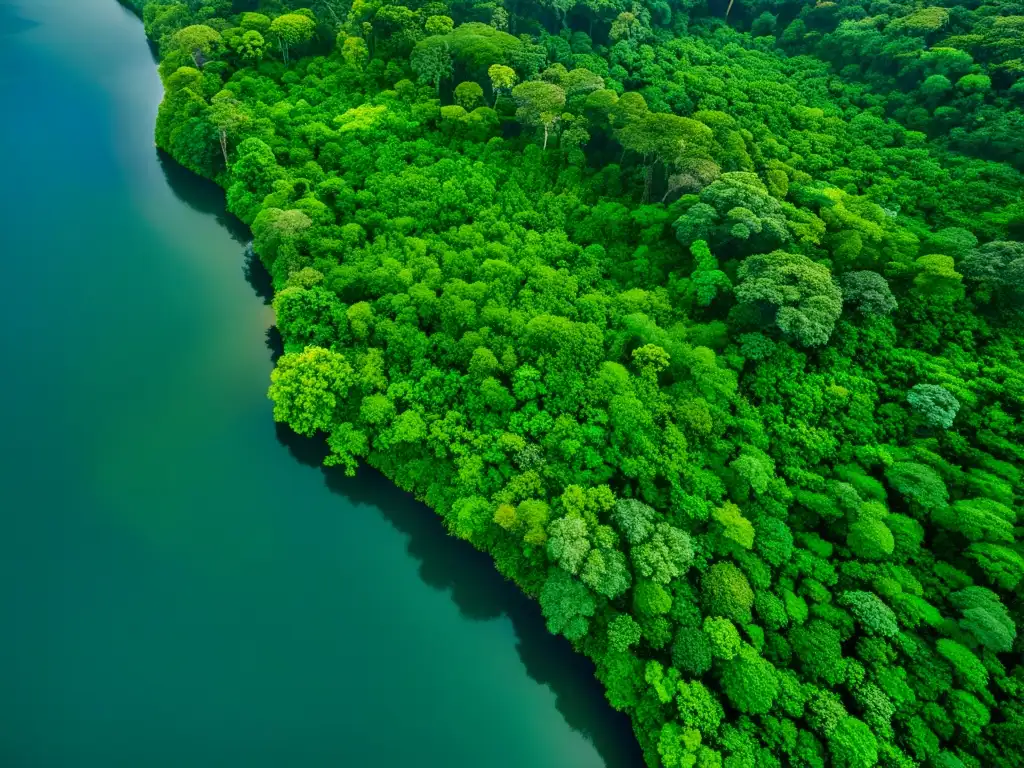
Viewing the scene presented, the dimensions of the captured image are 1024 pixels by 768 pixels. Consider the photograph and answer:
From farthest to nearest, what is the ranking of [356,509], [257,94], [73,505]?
1. [257,94]
2. [356,509]
3. [73,505]

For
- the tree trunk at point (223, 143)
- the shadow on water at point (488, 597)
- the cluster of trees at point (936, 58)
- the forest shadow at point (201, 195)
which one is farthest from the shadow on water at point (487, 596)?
the cluster of trees at point (936, 58)

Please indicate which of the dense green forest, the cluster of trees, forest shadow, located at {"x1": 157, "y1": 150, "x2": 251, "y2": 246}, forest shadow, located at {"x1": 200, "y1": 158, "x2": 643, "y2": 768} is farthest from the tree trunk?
the cluster of trees

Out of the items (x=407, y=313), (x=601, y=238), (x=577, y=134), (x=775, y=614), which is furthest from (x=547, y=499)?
(x=577, y=134)

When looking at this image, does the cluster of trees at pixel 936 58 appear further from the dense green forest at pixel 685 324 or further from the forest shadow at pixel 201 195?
the forest shadow at pixel 201 195

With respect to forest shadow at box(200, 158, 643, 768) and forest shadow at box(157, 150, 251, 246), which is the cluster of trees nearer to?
forest shadow at box(200, 158, 643, 768)

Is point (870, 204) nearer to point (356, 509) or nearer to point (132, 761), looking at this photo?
point (356, 509)

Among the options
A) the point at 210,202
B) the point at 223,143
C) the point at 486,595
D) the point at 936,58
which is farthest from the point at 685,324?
the point at 210,202
